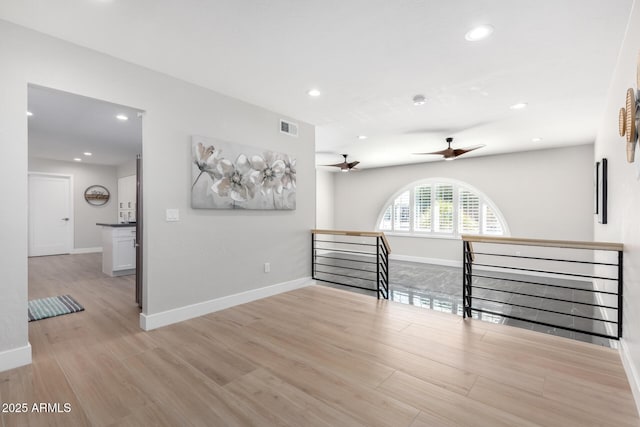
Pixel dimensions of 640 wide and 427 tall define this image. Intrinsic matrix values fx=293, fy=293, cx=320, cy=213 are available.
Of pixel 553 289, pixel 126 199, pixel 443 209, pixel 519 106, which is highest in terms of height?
pixel 519 106

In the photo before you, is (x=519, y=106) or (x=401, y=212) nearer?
(x=519, y=106)

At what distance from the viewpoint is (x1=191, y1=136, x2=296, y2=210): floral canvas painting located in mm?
3211

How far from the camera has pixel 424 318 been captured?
3.17 metres

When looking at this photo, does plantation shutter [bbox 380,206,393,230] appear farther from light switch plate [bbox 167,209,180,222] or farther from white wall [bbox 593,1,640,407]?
light switch plate [bbox 167,209,180,222]

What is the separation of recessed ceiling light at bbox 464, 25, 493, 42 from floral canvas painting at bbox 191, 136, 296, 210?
2519 millimetres

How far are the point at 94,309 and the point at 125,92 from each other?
2.56 meters

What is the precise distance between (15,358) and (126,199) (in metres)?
7.14

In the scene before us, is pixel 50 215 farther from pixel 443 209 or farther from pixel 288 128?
pixel 443 209

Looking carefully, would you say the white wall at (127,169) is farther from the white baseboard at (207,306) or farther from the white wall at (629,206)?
the white wall at (629,206)

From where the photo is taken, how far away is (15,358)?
2143 millimetres

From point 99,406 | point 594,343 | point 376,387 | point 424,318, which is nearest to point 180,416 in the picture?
point 99,406

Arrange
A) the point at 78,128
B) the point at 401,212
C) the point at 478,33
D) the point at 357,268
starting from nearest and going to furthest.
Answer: the point at 478,33
the point at 78,128
the point at 357,268
the point at 401,212

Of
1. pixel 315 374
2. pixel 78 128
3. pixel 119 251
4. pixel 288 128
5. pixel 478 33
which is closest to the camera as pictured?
pixel 315 374

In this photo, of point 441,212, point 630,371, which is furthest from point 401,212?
point 630,371
